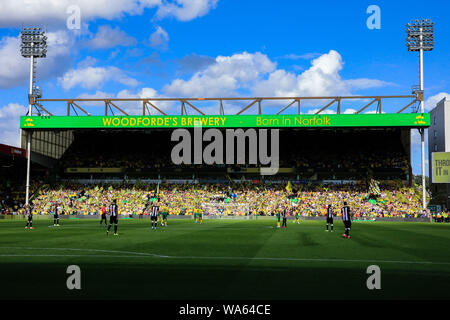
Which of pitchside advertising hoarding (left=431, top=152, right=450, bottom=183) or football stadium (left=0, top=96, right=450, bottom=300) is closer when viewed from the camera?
football stadium (left=0, top=96, right=450, bottom=300)

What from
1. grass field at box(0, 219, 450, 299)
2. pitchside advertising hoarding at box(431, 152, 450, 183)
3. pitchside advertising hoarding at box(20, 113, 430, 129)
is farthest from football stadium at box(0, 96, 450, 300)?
pitchside advertising hoarding at box(431, 152, 450, 183)

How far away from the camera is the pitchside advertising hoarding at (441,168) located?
59.0 m

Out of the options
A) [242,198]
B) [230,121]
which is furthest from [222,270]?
[230,121]

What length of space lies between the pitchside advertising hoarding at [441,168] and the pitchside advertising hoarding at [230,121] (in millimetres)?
5546

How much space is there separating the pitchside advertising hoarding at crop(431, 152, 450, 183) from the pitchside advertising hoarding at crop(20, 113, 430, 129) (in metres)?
5.55

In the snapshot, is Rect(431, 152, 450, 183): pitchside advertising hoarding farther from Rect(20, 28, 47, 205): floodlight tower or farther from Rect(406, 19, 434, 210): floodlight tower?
Rect(20, 28, 47, 205): floodlight tower

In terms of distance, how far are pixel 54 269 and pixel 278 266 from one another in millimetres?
6969

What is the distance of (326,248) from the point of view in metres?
18.3

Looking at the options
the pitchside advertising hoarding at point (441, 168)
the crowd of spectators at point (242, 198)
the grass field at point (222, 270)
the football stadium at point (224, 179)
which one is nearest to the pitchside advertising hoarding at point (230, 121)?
the football stadium at point (224, 179)

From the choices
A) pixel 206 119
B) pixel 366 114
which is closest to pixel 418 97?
pixel 366 114

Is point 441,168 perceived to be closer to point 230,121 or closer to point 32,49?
point 230,121

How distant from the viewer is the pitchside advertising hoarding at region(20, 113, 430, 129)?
2317 inches

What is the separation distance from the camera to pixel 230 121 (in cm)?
6134

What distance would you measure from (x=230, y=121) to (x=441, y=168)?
31461 millimetres
